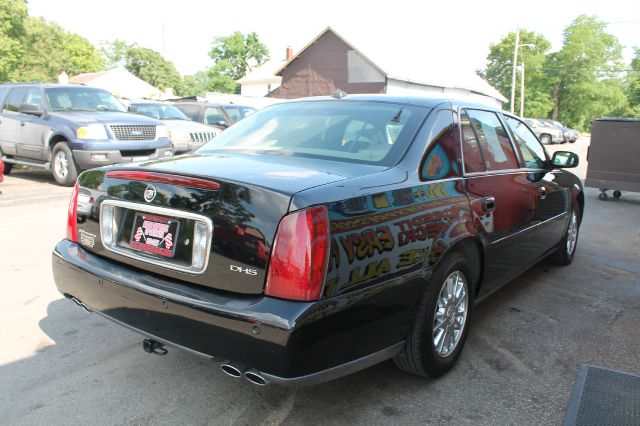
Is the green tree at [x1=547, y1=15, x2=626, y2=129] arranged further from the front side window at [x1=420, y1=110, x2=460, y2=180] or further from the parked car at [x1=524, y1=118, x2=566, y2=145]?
the front side window at [x1=420, y1=110, x2=460, y2=180]

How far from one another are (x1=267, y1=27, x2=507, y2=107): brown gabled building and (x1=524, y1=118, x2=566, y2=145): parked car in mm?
5604

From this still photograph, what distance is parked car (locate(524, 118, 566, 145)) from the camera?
3521 cm

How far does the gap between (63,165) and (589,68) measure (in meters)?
69.1

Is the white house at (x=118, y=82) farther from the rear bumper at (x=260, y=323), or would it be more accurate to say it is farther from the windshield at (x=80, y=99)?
the rear bumper at (x=260, y=323)

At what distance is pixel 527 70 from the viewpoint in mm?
70500

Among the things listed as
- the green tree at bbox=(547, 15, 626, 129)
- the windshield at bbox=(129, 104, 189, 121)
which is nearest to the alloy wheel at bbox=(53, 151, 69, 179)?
the windshield at bbox=(129, 104, 189, 121)

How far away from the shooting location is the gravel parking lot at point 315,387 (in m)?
2.78

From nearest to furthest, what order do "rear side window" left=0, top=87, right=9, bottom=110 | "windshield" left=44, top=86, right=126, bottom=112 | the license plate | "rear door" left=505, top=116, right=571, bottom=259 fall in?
the license plate < "rear door" left=505, top=116, right=571, bottom=259 < "windshield" left=44, top=86, right=126, bottom=112 < "rear side window" left=0, top=87, right=9, bottom=110

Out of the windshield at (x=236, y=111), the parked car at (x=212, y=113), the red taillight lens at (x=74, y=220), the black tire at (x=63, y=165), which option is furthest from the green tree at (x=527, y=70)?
the red taillight lens at (x=74, y=220)

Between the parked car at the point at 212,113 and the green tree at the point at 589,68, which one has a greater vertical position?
the green tree at the point at 589,68

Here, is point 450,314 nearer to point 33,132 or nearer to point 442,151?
point 442,151

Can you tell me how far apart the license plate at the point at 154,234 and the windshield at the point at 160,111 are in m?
11.5

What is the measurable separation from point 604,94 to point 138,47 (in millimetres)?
71808

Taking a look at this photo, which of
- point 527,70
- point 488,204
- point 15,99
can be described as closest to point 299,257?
point 488,204
